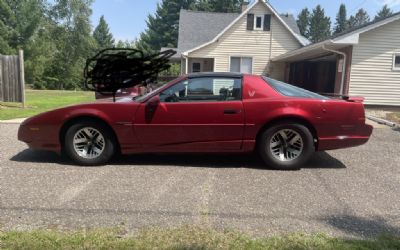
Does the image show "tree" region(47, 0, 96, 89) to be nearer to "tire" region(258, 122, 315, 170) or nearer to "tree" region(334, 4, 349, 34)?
"tire" region(258, 122, 315, 170)

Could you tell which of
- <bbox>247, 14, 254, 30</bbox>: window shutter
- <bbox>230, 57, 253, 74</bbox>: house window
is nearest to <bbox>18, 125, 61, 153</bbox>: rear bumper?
<bbox>230, 57, 253, 74</bbox>: house window

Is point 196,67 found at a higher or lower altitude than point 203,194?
higher

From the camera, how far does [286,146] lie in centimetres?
577

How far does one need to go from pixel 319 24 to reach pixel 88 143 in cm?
10800

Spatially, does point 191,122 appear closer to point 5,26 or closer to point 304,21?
point 5,26

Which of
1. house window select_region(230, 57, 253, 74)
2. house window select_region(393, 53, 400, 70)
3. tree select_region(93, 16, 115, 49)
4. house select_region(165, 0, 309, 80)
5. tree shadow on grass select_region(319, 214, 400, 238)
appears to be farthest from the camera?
tree select_region(93, 16, 115, 49)

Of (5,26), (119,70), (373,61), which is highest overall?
(5,26)

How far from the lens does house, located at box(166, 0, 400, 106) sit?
48.0ft

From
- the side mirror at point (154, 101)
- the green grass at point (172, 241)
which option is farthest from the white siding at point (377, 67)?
the green grass at point (172, 241)

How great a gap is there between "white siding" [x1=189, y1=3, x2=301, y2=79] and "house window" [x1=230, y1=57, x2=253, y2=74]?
8.4 inches

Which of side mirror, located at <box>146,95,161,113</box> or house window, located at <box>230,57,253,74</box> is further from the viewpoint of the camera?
house window, located at <box>230,57,253,74</box>

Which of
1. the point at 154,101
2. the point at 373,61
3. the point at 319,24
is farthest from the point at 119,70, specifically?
the point at 319,24

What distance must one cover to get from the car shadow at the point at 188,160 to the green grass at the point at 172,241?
2.46 meters

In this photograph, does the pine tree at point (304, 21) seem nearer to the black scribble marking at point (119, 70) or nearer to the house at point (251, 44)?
the house at point (251, 44)
